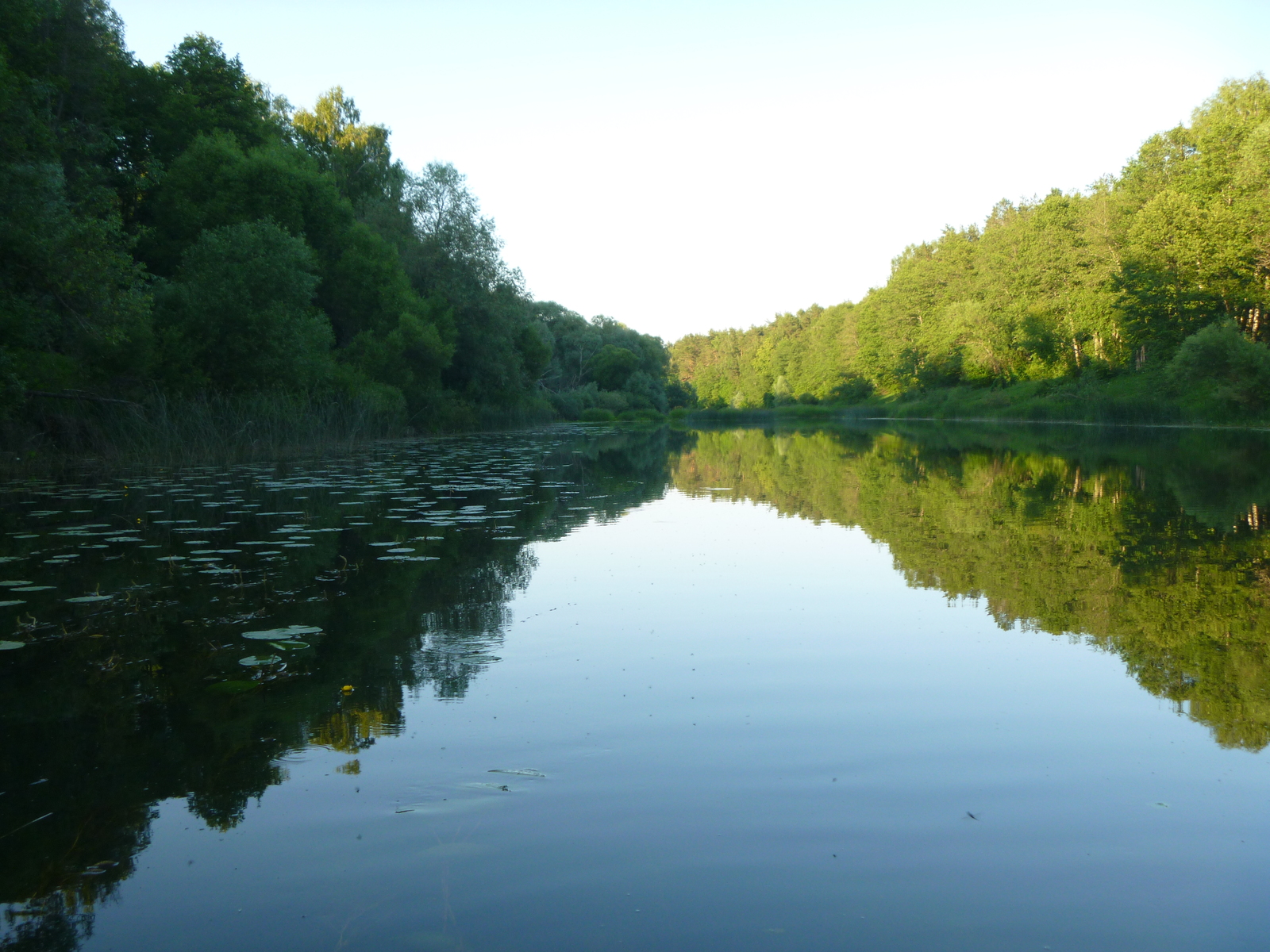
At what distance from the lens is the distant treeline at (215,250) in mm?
14711

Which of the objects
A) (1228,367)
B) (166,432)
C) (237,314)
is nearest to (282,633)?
(166,432)

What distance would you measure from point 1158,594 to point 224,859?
251 inches

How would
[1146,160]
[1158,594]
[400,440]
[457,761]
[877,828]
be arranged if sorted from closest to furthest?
[877,828] → [457,761] → [1158,594] → [400,440] → [1146,160]

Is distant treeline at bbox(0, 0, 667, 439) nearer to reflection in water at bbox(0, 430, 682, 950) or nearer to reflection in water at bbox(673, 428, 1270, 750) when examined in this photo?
reflection in water at bbox(0, 430, 682, 950)

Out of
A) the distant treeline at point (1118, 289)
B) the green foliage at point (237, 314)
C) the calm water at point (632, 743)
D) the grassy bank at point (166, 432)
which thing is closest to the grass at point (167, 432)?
the grassy bank at point (166, 432)

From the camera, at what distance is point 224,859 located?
2.88 metres

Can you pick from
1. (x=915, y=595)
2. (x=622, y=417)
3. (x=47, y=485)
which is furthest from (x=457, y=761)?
(x=622, y=417)

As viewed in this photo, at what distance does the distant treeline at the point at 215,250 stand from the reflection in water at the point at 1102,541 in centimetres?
1085

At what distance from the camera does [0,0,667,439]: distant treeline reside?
48.3 feet

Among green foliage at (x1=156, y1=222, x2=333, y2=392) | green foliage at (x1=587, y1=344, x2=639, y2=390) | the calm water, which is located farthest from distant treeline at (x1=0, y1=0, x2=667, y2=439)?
green foliage at (x1=587, y1=344, x2=639, y2=390)

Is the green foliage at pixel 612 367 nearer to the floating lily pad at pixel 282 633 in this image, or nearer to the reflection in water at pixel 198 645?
the reflection in water at pixel 198 645

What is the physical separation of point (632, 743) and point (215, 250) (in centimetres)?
2137

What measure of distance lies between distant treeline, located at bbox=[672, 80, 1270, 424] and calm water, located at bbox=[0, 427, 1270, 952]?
3134 cm

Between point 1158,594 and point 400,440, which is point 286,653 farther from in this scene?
point 400,440
